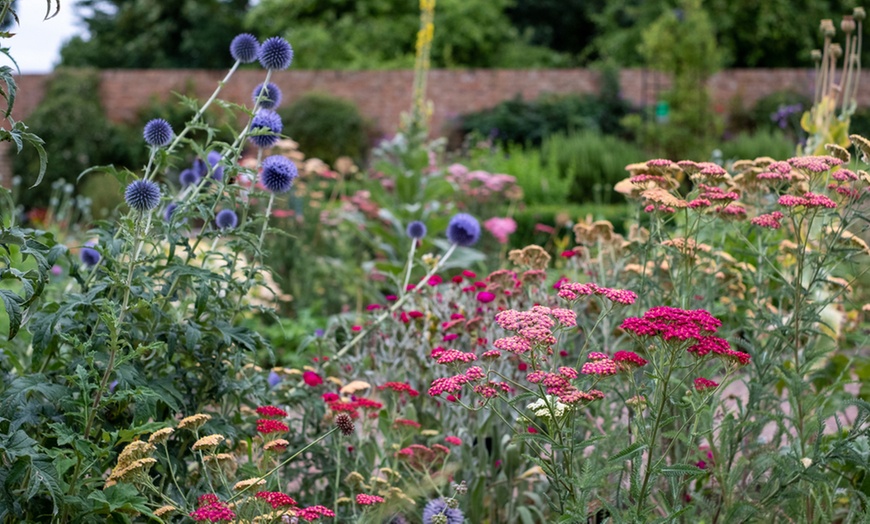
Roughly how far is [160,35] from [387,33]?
307 inches

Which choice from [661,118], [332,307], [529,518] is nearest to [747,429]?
[529,518]

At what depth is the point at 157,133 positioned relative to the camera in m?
2.47

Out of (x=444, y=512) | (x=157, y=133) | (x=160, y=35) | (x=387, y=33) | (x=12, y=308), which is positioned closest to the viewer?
(x=12, y=308)

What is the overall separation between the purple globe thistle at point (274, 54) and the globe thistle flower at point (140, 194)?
0.62 metres

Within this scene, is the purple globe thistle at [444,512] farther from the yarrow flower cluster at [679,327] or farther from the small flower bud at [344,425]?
the yarrow flower cluster at [679,327]

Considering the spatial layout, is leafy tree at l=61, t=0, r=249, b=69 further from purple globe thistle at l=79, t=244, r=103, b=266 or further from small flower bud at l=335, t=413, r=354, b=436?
small flower bud at l=335, t=413, r=354, b=436

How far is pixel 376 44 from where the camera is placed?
813 inches

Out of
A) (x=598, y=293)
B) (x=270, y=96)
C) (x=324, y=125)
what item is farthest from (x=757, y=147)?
(x=598, y=293)

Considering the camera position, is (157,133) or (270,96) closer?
(157,133)

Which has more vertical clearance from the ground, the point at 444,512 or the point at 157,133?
the point at 157,133

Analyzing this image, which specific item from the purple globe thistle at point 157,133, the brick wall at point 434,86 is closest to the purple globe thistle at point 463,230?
the purple globe thistle at point 157,133

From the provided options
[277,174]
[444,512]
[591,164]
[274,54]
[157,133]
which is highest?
[274,54]

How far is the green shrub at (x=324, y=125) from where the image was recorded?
578 inches

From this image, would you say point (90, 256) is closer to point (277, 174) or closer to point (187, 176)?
point (187, 176)
